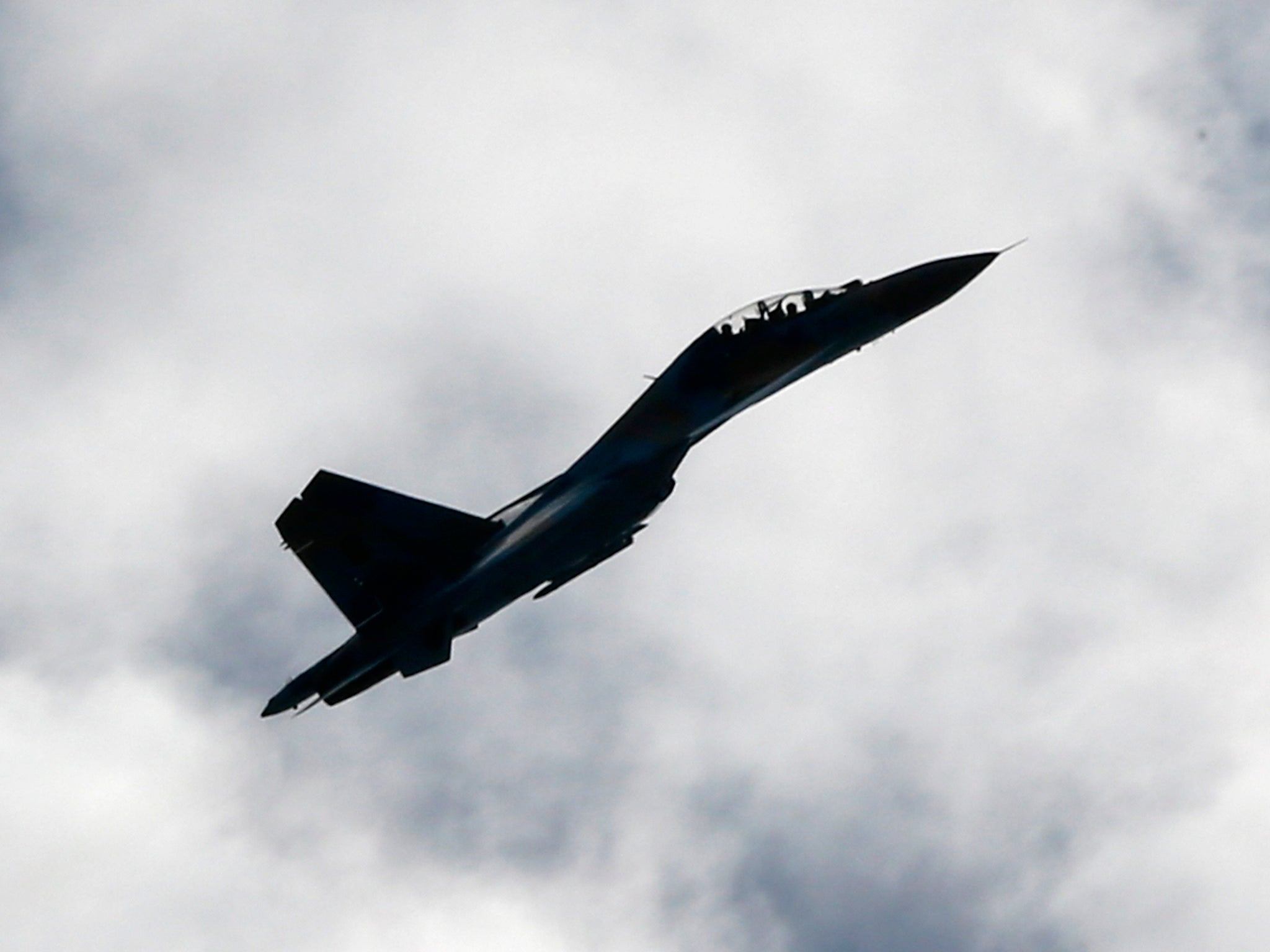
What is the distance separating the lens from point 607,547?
24484mm

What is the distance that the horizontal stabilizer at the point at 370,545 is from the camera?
973 inches

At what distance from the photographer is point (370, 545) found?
24.9 metres

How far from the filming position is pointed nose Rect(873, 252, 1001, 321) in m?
23.8

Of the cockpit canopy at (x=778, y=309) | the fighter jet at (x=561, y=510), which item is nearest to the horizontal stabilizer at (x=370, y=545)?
the fighter jet at (x=561, y=510)

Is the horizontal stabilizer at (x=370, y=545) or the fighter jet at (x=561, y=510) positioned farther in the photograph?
the horizontal stabilizer at (x=370, y=545)

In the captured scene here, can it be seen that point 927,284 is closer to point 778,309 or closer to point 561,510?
point 778,309

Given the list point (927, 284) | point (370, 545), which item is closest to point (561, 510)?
point (370, 545)

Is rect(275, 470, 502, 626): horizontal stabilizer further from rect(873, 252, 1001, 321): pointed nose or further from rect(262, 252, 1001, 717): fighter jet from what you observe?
rect(873, 252, 1001, 321): pointed nose

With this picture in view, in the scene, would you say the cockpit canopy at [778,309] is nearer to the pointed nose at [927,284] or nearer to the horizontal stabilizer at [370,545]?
the pointed nose at [927,284]

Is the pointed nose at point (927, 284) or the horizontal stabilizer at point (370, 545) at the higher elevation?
the horizontal stabilizer at point (370, 545)

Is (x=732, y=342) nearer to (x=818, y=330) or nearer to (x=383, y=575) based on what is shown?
(x=818, y=330)

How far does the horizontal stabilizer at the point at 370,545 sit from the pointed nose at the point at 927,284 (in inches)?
426

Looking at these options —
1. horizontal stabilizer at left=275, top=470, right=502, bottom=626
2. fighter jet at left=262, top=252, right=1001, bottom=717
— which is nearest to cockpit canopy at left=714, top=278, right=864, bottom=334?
fighter jet at left=262, top=252, right=1001, bottom=717

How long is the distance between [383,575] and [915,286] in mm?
13824
